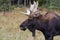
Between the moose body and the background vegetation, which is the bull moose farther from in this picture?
the background vegetation

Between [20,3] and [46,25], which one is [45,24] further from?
[20,3]

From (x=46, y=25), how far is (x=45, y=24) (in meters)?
0.05

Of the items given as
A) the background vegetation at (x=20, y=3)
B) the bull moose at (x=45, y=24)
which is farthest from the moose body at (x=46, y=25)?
the background vegetation at (x=20, y=3)

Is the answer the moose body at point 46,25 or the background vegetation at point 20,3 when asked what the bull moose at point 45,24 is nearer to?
the moose body at point 46,25

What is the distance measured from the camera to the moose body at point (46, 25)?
8023 millimetres

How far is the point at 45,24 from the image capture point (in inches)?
319

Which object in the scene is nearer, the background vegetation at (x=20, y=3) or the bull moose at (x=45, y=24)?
the bull moose at (x=45, y=24)

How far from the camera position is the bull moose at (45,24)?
26.3ft

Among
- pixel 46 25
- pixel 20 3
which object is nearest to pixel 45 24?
pixel 46 25

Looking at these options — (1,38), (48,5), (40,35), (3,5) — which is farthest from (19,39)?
(48,5)

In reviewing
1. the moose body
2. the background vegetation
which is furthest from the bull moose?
the background vegetation

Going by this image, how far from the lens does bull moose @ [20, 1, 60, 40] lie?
26.3 ft

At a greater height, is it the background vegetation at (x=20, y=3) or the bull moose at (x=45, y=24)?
the bull moose at (x=45, y=24)

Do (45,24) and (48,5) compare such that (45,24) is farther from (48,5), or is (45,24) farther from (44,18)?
(48,5)
